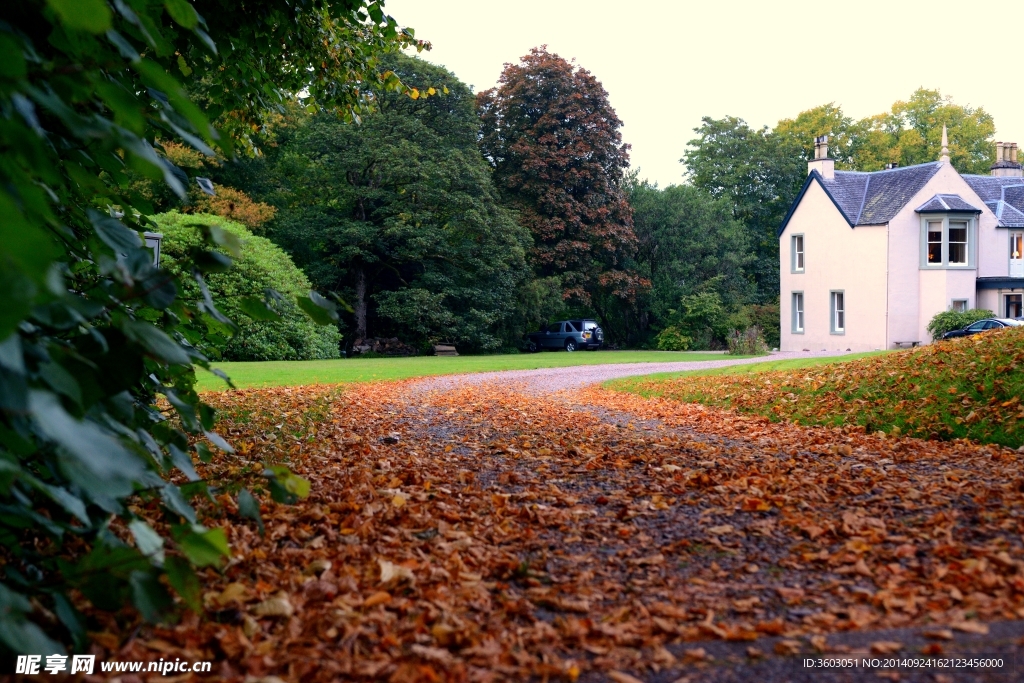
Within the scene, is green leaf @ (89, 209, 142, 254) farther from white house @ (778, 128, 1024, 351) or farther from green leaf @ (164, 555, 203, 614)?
white house @ (778, 128, 1024, 351)

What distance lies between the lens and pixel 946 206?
28.6 meters

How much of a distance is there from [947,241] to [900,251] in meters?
1.79

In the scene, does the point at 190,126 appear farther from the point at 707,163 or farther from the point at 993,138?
the point at 993,138

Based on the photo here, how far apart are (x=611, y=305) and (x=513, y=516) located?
36855 mm

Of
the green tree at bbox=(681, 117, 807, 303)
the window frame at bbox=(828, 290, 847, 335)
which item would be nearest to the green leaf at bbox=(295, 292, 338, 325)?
the window frame at bbox=(828, 290, 847, 335)

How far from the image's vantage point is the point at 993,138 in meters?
58.1

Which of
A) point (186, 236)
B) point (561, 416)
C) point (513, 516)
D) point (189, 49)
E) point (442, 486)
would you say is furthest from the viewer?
point (186, 236)

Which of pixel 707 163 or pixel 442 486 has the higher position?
pixel 707 163

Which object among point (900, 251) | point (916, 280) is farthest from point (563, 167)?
point (916, 280)

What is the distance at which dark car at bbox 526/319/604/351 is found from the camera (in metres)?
35.9

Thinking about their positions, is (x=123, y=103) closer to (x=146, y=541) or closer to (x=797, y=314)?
(x=146, y=541)

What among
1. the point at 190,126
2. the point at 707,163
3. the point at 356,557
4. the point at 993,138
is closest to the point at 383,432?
the point at 356,557

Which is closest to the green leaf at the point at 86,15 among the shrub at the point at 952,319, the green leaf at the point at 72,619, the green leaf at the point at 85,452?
the green leaf at the point at 85,452

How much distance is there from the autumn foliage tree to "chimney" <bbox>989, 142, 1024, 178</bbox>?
1679cm
